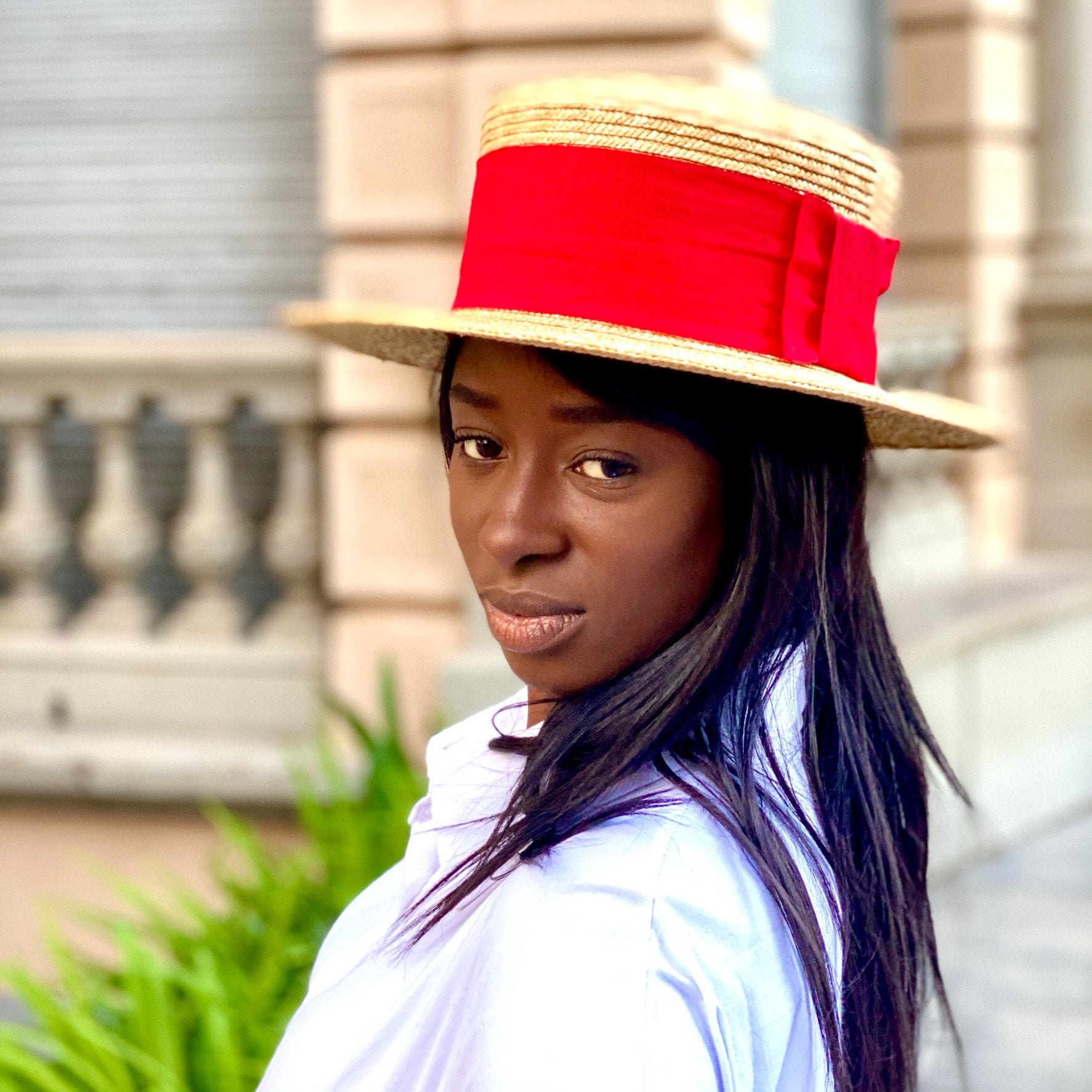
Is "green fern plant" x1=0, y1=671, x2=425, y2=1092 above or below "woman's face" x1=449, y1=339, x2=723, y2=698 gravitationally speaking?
below

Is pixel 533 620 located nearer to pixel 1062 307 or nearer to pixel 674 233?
pixel 674 233

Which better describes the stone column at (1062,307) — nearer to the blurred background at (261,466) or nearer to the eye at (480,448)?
the blurred background at (261,466)

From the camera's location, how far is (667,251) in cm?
124

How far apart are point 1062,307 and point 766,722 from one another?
246 inches

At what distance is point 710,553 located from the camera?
4.21ft

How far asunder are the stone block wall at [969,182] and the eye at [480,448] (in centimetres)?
573

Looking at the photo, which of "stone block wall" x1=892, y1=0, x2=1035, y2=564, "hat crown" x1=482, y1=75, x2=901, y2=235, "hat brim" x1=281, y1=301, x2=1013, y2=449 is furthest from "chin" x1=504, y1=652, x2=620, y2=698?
"stone block wall" x1=892, y1=0, x2=1035, y2=564

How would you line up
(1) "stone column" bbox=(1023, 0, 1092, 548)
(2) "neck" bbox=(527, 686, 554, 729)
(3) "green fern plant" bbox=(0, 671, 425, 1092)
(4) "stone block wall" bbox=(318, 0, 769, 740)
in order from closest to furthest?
1. (2) "neck" bbox=(527, 686, 554, 729)
2. (3) "green fern plant" bbox=(0, 671, 425, 1092)
3. (4) "stone block wall" bbox=(318, 0, 769, 740)
4. (1) "stone column" bbox=(1023, 0, 1092, 548)

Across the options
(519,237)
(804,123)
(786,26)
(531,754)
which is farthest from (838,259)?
(786,26)

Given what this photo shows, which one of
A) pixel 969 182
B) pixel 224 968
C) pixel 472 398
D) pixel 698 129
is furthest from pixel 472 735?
pixel 969 182

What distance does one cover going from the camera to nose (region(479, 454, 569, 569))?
1.25 meters

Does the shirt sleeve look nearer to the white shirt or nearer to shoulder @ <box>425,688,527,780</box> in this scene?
the white shirt

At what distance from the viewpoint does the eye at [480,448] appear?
4.35 feet

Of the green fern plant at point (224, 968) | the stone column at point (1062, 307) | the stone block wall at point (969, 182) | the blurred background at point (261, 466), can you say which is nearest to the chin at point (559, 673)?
the green fern plant at point (224, 968)
